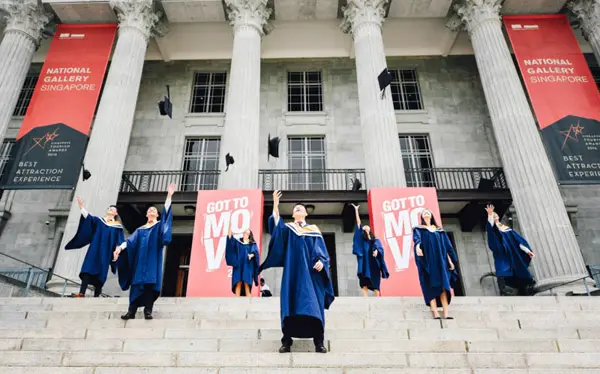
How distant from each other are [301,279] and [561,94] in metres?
11.9

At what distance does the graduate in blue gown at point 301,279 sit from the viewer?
404 centimetres

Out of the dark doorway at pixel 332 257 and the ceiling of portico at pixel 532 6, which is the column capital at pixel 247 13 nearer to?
the dark doorway at pixel 332 257

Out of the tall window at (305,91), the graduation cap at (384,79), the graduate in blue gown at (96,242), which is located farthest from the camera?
the tall window at (305,91)

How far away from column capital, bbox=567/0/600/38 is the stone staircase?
462 inches

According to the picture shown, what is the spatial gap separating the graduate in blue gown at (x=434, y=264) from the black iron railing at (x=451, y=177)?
8.86 meters

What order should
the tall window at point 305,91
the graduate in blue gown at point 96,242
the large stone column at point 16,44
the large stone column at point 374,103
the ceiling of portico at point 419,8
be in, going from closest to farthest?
1. the graduate in blue gown at point 96,242
2. the large stone column at point 374,103
3. the large stone column at point 16,44
4. the ceiling of portico at point 419,8
5. the tall window at point 305,91

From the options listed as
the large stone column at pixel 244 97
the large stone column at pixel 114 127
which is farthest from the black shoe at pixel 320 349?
the large stone column at pixel 114 127

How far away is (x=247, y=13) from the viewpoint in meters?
14.7

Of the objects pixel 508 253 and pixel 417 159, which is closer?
pixel 508 253

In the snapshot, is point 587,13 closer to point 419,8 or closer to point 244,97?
point 419,8

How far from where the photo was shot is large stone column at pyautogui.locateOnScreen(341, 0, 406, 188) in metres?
11.8

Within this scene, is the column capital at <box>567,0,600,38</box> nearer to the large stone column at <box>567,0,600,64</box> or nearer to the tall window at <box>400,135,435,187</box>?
the large stone column at <box>567,0,600,64</box>

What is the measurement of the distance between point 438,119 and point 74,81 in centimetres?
1369

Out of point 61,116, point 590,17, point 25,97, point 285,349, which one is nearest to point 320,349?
point 285,349
